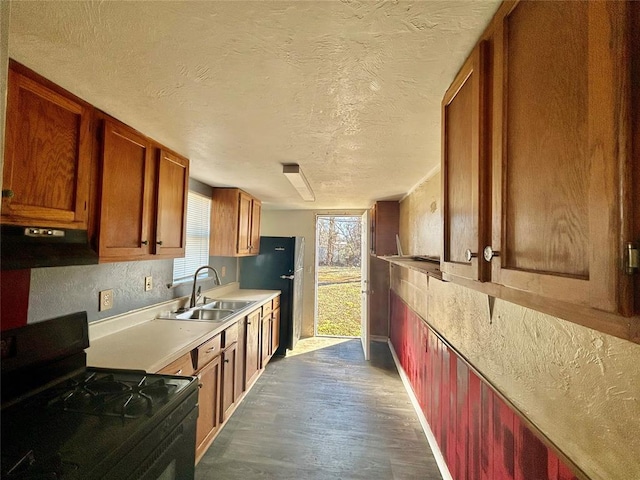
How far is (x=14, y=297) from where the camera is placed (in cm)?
128

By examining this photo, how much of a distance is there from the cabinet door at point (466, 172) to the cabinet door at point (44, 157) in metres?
1.63

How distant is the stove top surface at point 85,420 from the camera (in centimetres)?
77

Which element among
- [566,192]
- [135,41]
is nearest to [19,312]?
[135,41]

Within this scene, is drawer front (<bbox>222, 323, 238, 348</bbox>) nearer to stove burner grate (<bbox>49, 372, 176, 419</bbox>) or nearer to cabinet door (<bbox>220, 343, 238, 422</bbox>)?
cabinet door (<bbox>220, 343, 238, 422</bbox>)

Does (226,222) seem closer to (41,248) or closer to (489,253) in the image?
(41,248)

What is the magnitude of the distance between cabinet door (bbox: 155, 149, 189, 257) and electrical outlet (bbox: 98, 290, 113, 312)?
392 mm

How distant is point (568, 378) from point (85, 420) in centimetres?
160

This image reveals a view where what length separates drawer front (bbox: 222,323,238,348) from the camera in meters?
2.22

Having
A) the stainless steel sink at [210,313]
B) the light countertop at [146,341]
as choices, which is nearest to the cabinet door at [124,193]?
the light countertop at [146,341]

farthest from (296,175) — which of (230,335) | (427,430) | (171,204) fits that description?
(427,430)

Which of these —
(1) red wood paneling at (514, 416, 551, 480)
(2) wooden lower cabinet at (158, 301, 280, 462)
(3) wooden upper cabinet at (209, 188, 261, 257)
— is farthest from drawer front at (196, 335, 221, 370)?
(1) red wood paneling at (514, 416, 551, 480)

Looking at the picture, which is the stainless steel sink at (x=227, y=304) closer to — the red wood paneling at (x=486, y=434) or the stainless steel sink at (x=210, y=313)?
the stainless steel sink at (x=210, y=313)

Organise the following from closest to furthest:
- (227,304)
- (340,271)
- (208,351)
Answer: (208,351) < (227,304) < (340,271)

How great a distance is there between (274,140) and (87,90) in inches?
35.7
